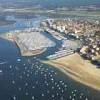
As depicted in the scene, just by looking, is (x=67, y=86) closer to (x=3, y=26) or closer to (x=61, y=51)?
(x=61, y=51)

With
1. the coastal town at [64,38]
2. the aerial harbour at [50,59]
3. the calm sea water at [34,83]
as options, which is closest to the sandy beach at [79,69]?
the aerial harbour at [50,59]

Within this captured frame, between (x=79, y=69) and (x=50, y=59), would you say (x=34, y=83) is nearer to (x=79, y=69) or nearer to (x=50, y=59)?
(x=79, y=69)

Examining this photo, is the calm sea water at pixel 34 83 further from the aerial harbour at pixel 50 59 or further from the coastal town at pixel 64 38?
→ the coastal town at pixel 64 38

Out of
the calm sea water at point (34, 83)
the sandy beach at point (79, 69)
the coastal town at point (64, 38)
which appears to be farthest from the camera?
the coastal town at point (64, 38)

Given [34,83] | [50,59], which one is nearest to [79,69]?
[50,59]

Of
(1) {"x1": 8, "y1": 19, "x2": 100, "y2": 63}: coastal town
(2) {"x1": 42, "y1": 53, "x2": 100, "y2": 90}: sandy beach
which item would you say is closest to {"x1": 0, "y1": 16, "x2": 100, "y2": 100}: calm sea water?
(2) {"x1": 42, "y1": 53, "x2": 100, "y2": 90}: sandy beach
